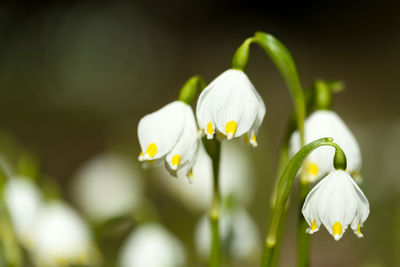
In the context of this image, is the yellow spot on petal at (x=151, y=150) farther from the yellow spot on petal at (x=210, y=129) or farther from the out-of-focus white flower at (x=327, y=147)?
the out-of-focus white flower at (x=327, y=147)

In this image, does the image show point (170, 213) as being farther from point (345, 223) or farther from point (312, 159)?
point (345, 223)

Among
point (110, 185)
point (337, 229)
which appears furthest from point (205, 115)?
point (110, 185)

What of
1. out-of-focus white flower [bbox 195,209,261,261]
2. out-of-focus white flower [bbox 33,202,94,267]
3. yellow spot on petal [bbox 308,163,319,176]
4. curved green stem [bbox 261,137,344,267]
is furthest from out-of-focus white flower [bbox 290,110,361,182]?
out-of-focus white flower [bbox 33,202,94,267]

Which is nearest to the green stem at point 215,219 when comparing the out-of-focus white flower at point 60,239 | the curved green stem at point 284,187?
the curved green stem at point 284,187

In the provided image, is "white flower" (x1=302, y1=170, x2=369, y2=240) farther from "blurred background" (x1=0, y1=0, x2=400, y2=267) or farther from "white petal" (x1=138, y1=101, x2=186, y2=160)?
"blurred background" (x1=0, y1=0, x2=400, y2=267)

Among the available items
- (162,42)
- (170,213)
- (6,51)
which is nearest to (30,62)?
(6,51)
